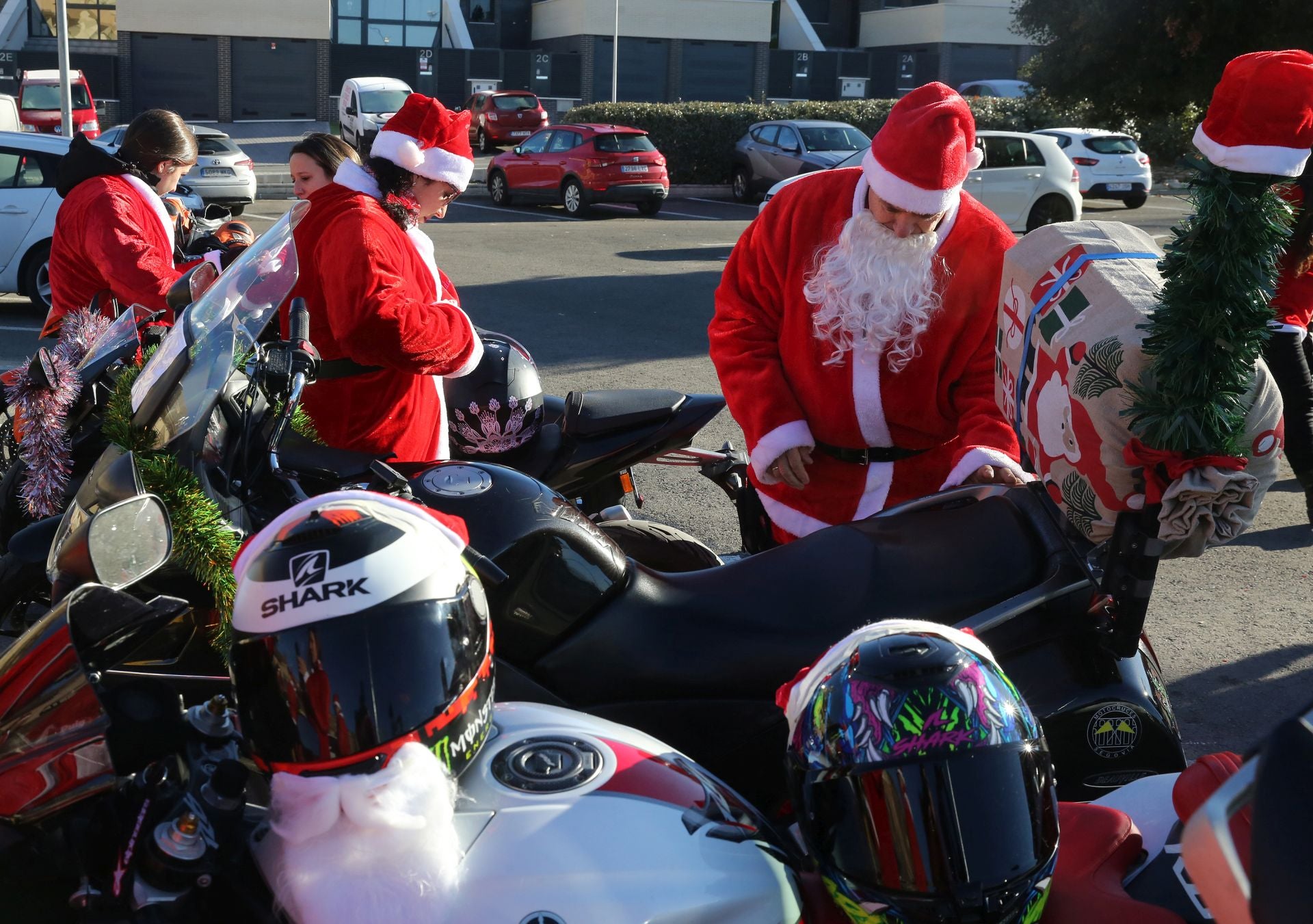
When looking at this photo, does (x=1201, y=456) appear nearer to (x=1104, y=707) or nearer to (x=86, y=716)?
(x=1104, y=707)

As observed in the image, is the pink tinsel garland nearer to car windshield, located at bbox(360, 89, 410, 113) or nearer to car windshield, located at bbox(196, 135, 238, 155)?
car windshield, located at bbox(196, 135, 238, 155)

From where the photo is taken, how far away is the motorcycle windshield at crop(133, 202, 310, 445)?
235cm

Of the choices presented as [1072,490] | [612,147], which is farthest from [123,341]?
[612,147]

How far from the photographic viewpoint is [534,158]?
21.3 meters

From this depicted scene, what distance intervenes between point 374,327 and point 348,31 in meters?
41.7

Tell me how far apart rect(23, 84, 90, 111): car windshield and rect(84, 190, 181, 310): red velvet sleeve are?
25571 mm

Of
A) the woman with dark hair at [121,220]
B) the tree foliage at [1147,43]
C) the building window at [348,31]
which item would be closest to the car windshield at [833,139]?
the tree foliage at [1147,43]

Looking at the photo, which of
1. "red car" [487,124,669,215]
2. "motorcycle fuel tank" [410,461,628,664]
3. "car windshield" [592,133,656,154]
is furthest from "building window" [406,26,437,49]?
"motorcycle fuel tank" [410,461,628,664]

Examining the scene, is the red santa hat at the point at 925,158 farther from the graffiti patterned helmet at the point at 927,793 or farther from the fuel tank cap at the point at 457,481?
the graffiti patterned helmet at the point at 927,793

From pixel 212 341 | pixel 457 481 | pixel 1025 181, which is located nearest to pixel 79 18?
pixel 1025 181

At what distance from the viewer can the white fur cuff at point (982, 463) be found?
296 cm

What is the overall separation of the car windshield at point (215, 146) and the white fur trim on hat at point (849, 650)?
756 inches

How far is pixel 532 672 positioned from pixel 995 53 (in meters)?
46.7

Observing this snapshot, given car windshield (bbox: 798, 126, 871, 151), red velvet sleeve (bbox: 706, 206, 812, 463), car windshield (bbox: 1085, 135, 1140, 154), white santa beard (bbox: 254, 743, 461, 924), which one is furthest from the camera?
car windshield (bbox: 1085, 135, 1140, 154)
